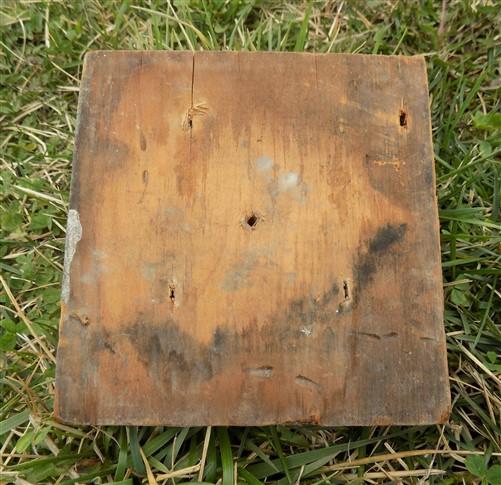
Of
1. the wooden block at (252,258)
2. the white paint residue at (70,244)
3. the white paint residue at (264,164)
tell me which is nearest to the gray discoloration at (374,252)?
the wooden block at (252,258)

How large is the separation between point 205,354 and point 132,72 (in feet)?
2.75

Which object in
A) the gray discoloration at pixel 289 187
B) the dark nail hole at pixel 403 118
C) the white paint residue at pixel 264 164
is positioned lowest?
the gray discoloration at pixel 289 187

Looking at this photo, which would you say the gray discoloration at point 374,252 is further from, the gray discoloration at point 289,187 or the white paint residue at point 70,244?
the white paint residue at point 70,244

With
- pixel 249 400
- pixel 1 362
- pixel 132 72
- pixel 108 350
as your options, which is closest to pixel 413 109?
pixel 132 72

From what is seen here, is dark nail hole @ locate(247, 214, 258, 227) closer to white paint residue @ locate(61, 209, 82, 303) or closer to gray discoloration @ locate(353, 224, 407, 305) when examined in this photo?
gray discoloration @ locate(353, 224, 407, 305)

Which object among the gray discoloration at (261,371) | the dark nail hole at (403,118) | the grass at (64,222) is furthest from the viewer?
the grass at (64,222)

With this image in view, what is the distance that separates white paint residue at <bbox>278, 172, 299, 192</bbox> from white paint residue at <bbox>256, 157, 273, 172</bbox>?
0.04 metres

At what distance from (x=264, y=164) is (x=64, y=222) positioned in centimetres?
89

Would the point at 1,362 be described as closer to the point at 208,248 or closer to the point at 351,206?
the point at 208,248

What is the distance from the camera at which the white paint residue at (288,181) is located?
1539mm

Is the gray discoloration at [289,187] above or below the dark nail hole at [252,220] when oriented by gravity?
above

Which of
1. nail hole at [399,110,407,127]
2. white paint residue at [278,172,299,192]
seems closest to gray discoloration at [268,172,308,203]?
white paint residue at [278,172,299,192]

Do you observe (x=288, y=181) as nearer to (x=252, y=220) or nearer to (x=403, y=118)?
(x=252, y=220)

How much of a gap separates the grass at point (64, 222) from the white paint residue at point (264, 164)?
70 cm
